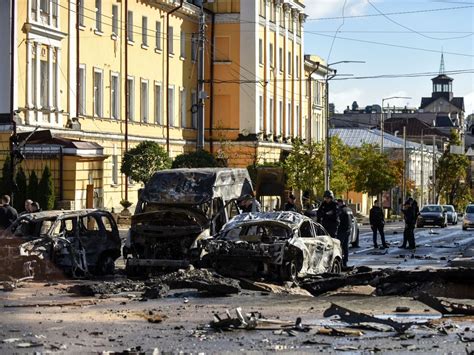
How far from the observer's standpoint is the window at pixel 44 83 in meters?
48.3

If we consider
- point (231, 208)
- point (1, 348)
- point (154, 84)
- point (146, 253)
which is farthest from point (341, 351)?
point (154, 84)

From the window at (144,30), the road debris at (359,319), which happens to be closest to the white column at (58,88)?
the window at (144,30)

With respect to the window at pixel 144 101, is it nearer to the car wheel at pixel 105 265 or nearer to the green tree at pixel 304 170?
the green tree at pixel 304 170

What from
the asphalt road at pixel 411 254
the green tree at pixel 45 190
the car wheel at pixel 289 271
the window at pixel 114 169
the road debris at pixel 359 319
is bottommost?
the asphalt road at pixel 411 254

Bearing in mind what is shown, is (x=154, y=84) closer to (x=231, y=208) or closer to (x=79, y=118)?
(x=79, y=118)

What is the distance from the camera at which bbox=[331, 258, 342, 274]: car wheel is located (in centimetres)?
2470

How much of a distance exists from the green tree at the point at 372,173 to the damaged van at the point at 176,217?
2519 inches

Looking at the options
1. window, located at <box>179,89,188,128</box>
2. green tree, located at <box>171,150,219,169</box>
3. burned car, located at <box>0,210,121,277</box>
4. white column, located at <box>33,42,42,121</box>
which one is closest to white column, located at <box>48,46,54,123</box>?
white column, located at <box>33,42,42,121</box>

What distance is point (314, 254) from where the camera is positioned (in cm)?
2359

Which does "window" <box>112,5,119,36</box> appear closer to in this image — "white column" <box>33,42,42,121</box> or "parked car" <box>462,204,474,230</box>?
"white column" <box>33,42,42,121</box>

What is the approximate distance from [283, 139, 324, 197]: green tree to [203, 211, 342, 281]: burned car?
47.8m

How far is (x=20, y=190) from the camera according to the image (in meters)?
43.7

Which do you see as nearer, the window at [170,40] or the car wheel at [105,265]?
the car wheel at [105,265]

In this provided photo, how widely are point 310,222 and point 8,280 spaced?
606 centimetres
